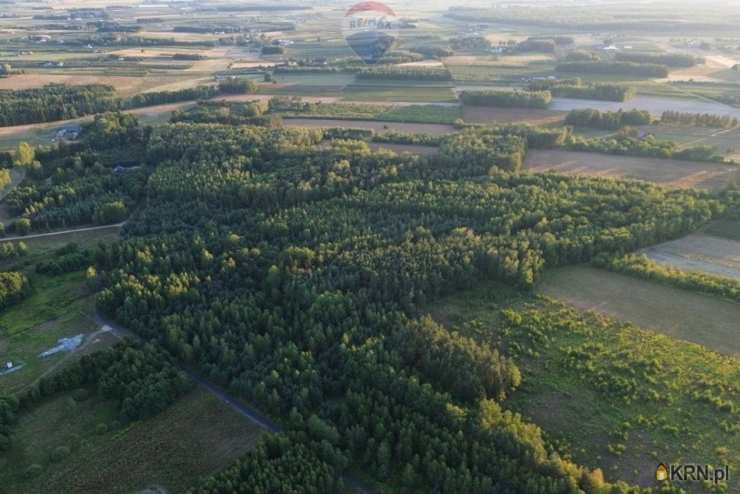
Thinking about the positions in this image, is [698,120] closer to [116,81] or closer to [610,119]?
[610,119]

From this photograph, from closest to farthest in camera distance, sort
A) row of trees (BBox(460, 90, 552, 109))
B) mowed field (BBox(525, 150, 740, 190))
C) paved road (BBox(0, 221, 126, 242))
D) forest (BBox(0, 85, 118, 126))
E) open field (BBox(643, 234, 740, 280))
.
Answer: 1. open field (BBox(643, 234, 740, 280))
2. paved road (BBox(0, 221, 126, 242))
3. mowed field (BBox(525, 150, 740, 190))
4. forest (BBox(0, 85, 118, 126))
5. row of trees (BBox(460, 90, 552, 109))

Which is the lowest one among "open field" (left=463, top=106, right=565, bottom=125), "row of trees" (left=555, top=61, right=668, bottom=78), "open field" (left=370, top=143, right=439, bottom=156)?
"open field" (left=370, top=143, right=439, bottom=156)

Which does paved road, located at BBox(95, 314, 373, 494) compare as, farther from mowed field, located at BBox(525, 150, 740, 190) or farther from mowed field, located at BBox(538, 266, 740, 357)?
mowed field, located at BBox(525, 150, 740, 190)

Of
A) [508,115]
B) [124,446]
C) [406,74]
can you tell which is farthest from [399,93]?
[124,446]

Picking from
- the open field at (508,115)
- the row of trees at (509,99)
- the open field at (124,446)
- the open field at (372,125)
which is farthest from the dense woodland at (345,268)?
the row of trees at (509,99)

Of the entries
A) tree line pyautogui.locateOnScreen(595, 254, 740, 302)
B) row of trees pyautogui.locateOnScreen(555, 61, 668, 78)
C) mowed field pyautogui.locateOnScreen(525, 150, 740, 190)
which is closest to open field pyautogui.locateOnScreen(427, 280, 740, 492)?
tree line pyautogui.locateOnScreen(595, 254, 740, 302)

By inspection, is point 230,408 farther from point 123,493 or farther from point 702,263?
point 702,263

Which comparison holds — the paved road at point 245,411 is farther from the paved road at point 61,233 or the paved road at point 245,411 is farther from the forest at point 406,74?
the forest at point 406,74

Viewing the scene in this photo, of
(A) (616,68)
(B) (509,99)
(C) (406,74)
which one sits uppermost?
(A) (616,68)
